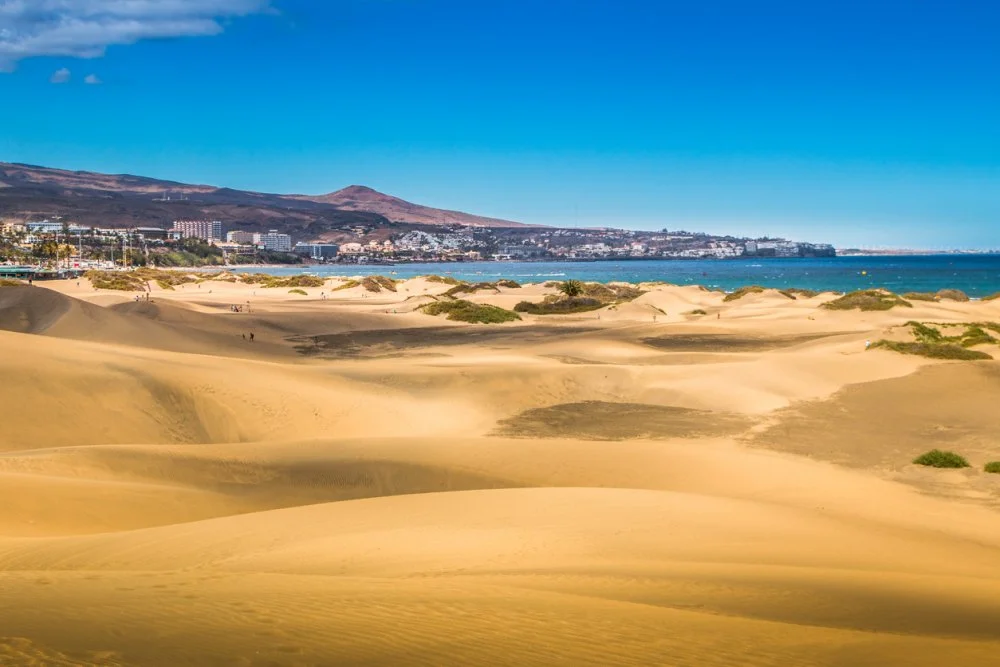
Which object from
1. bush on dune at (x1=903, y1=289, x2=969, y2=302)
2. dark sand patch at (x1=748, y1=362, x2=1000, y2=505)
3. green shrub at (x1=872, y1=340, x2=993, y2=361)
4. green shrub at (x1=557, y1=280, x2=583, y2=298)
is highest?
bush on dune at (x1=903, y1=289, x2=969, y2=302)

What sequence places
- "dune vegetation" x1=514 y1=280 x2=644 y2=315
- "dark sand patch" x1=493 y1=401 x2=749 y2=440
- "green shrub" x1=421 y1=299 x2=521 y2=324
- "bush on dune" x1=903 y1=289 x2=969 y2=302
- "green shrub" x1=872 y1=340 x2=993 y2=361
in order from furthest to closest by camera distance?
1. "bush on dune" x1=903 y1=289 x2=969 y2=302
2. "dune vegetation" x1=514 y1=280 x2=644 y2=315
3. "green shrub" x1=421 y1=299 x2=521 y2=324
4. "green shrub" x1=872 y1=340 x2=993 y2=361
5. "dark sand patch" x1=493 y1=401 x2=749 y2=440

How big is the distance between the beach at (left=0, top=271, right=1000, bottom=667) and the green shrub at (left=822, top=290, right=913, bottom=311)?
17948mm

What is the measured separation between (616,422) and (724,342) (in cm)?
1724

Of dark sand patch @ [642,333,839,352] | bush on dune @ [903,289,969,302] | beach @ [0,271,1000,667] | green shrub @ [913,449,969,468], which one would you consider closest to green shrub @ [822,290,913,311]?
bush on dune @ [903,289,969,302]

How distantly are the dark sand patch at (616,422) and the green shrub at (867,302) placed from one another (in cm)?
3047

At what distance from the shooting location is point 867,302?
4703 cm

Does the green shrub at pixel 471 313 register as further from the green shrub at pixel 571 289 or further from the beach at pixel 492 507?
the beach at pixel 492 507

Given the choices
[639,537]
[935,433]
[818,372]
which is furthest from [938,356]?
[639,537]

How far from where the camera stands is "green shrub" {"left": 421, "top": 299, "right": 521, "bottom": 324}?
4331 cm

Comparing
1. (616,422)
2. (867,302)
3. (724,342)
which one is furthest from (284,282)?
(616,422)

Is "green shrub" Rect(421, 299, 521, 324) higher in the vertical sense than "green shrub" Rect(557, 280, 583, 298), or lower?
lower

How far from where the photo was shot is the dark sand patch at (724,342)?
3275 centimetres

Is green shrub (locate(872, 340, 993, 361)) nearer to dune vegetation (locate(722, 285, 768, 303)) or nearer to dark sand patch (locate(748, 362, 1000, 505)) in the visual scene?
dark sand patch (locate(748, 362, 1000, 505))

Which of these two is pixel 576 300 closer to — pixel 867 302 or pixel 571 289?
pixel 571 289
